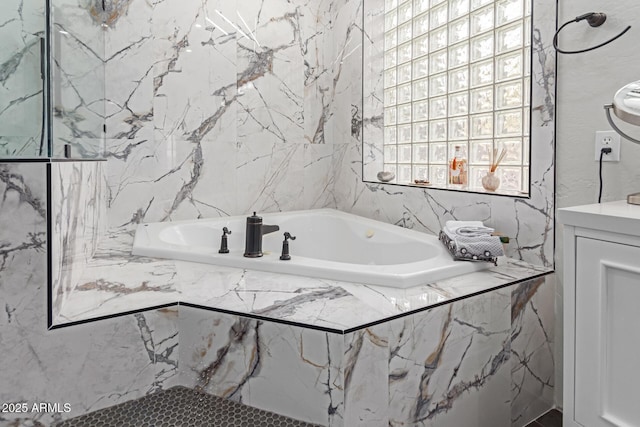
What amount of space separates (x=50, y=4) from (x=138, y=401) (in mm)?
1306

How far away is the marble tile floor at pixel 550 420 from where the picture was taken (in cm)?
169

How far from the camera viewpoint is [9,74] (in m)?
1.27

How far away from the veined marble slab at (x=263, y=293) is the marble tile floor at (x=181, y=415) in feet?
0.93

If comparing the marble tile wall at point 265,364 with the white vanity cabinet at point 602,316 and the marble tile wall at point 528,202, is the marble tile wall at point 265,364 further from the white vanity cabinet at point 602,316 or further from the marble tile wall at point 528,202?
the marble tile wall at point 528,202

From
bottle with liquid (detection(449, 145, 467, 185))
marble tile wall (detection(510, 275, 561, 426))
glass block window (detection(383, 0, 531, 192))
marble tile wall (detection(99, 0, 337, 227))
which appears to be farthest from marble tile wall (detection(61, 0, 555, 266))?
marble tile wall (detection(510, 275, 561, 426))

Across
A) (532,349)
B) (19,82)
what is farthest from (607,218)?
(19,82)

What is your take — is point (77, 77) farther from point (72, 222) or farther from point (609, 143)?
point (609, 143)

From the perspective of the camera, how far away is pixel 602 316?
1.13 metres

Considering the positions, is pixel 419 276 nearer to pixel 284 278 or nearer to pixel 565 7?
pixel 284 278

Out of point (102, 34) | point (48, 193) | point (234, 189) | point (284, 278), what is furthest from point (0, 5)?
point (234, 189)

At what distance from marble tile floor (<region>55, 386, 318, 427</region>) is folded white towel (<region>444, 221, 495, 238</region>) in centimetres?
104

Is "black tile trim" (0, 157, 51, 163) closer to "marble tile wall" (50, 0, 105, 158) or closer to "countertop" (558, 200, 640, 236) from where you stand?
"marble tile wall" (50, 0, 105, 158)

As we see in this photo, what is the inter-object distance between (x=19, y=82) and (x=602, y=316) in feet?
5.61

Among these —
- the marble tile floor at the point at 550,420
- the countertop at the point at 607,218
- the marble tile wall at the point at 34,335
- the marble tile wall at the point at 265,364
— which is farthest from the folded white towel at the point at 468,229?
the marble tile wall at the point at 34,335
